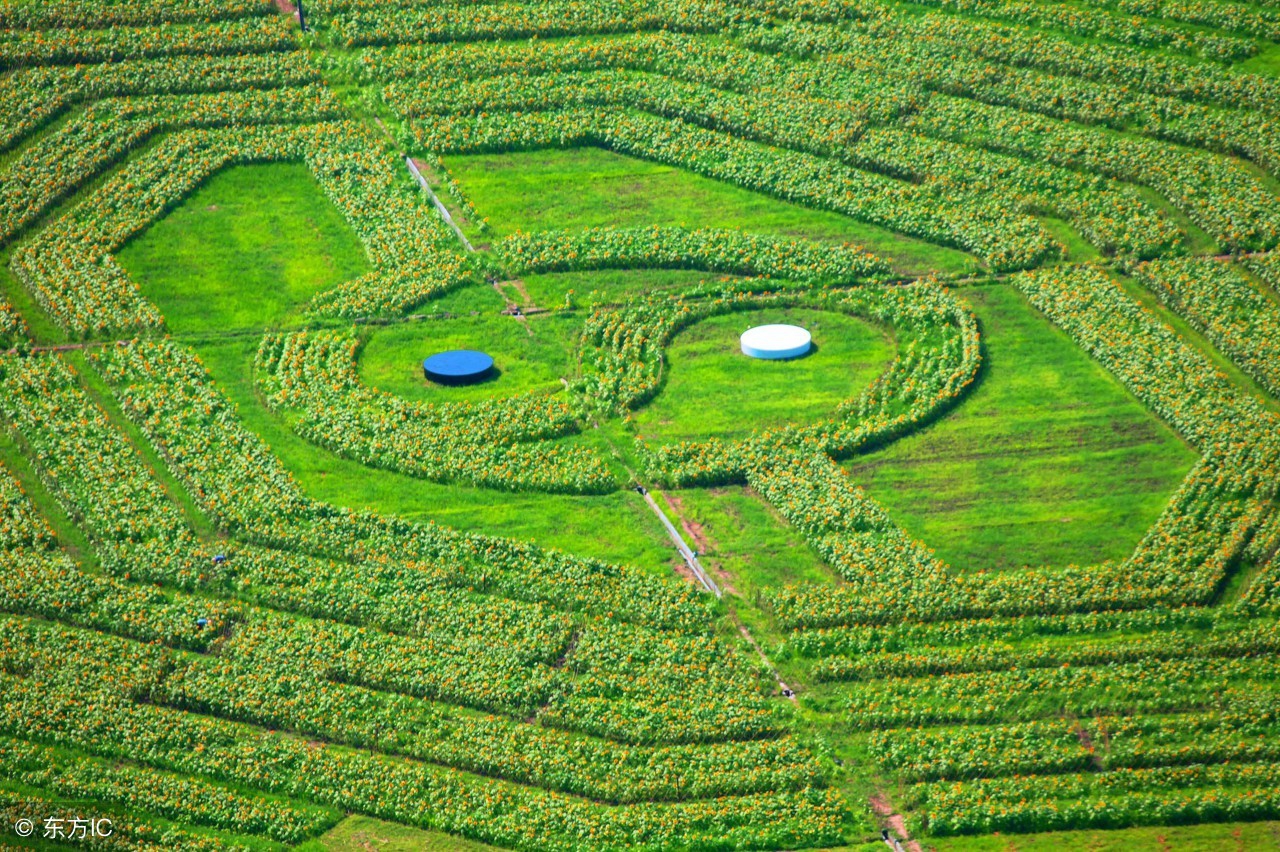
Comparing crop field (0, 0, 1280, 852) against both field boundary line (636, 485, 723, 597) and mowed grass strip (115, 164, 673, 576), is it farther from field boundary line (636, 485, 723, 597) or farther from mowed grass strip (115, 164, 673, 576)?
field boundary line (636, 485, 723, 597)

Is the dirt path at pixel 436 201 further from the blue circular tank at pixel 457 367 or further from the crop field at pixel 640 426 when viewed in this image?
the blue circular tank at pixel 457 367

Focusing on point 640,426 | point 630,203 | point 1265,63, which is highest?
point 1265,63

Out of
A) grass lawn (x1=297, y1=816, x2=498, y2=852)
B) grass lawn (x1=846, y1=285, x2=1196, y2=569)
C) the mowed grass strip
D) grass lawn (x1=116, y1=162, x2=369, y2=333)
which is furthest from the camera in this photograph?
grass lawn (x1=116, y1=162, x2=369, y2=333)

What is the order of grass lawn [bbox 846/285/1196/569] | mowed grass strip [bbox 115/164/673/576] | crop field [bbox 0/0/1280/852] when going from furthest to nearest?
mowed grass strip [bbox 115/164/673/576] < grass lawn [bbox 846/285/1196/569] < crop field [bbox 0/0/1280/852]

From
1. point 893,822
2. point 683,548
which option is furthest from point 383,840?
point 683,548

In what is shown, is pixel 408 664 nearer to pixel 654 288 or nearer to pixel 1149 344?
pixel 654 288

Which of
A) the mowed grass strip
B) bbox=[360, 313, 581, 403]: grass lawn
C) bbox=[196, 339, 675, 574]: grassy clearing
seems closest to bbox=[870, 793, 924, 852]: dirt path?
bbox=[196, 339, 675, 574]: grassy clearing

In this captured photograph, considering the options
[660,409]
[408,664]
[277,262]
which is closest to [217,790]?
[408,664]
